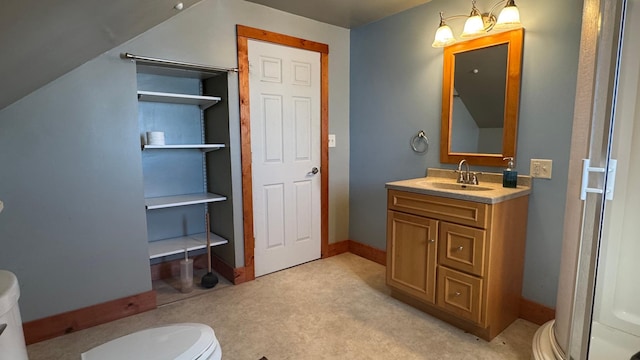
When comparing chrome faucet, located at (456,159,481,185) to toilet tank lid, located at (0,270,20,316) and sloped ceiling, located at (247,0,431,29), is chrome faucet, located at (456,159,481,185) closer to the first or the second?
sloped ceiling, located at (247,0,431,29)

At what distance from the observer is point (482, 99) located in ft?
7.97

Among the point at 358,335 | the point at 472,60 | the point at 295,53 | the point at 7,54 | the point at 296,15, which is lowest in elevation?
the point at 358,335

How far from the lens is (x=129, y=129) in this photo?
7.41ft

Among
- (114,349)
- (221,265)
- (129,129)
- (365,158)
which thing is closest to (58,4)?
(114,349)

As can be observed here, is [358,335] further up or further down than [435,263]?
further down

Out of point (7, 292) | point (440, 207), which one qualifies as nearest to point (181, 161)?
point (7, 292)

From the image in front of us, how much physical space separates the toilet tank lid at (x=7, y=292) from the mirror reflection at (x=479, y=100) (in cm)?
261

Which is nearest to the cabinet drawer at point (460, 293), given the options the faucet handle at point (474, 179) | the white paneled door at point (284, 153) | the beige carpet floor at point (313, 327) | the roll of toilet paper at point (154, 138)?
the beige carpet floor at point (313, 327)

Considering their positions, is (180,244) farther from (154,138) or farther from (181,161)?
(154,138)

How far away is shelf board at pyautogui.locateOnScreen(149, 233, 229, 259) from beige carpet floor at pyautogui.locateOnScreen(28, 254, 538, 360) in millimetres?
381

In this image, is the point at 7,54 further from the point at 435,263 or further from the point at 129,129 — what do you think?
the point at 435,263

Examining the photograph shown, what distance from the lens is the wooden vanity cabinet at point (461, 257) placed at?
6.49 feet

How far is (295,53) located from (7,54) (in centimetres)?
219

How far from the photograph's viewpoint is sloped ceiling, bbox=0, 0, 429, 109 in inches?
38.8
